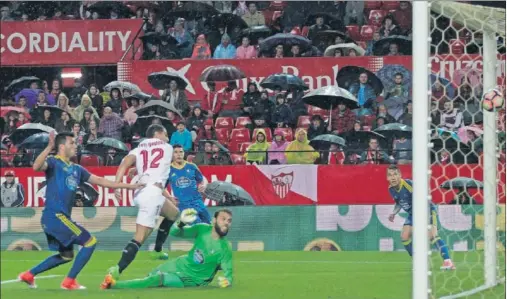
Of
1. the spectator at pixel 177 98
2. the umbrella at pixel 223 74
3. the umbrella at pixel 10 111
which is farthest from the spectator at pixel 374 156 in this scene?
the umbrella at pixel 10 111

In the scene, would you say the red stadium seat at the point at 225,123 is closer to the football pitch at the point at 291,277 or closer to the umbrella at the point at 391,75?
the umbrella at the point at 391,75

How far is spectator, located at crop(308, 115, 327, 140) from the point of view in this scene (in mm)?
17891

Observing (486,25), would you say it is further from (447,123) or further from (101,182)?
(447,123)

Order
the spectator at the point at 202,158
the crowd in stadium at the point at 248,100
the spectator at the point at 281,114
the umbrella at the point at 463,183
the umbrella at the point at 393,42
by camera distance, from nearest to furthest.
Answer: the umbrella at the point at 463,183
the spectator at the point at 202,158
the crowd in stadium at the point at 248,100
the spectator at the point at 281,114
the umbrella at the point at 393,42

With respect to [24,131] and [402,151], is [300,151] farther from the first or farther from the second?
[24,131]

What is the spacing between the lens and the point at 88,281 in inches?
427

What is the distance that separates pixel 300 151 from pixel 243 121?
8.83 feet

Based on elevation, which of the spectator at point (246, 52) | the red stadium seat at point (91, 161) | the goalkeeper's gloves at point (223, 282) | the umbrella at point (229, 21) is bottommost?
the goalkeeper's gloves at point (223, 282)

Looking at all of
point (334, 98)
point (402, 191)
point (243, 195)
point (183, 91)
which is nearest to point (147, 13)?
point (183, 91)

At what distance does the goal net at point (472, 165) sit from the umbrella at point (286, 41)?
2.45 meters

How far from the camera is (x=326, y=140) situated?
1730 cm

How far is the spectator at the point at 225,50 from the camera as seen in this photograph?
803 inches

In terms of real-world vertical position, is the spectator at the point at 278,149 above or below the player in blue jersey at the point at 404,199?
above

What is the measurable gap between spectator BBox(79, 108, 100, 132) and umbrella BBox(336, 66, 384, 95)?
441 cm
